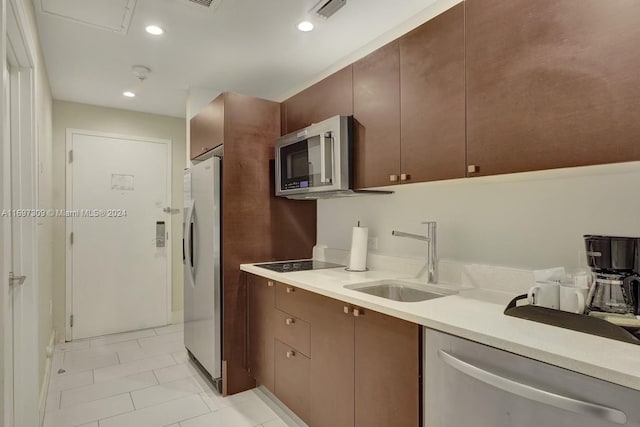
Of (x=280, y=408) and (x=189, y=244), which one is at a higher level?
(x=189, y=244)

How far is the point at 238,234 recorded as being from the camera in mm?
2523

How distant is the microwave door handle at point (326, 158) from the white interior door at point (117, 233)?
271 cm

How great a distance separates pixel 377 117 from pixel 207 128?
1.47 m

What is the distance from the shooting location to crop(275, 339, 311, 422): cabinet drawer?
1.92m

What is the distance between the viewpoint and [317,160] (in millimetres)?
2178

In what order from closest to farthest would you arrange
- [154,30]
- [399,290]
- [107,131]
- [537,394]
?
[537,394]
[399,290]
[154,30]
[107,131]

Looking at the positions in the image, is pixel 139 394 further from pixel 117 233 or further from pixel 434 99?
pixel 434 99

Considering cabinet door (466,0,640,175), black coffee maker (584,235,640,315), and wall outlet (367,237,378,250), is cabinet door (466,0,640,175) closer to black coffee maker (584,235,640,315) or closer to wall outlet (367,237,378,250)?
black coffee maker (584,235,640,315)

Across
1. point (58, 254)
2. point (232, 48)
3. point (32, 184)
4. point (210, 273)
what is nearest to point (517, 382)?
point (210, 273)

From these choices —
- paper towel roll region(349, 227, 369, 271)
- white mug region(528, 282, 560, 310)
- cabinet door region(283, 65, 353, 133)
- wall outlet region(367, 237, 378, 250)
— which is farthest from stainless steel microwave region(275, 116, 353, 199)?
white mug region(528, 282, 560, 310)

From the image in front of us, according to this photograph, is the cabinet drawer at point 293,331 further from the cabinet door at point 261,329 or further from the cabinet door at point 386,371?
the cabinet door at point 386,371

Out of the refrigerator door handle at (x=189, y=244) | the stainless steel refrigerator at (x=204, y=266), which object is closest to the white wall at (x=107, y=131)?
the stainless steel refrigerator at (x=204, y=266)

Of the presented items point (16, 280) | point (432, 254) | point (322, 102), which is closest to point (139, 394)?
point (16, 280)

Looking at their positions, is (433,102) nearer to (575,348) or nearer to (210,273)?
(575,348)
